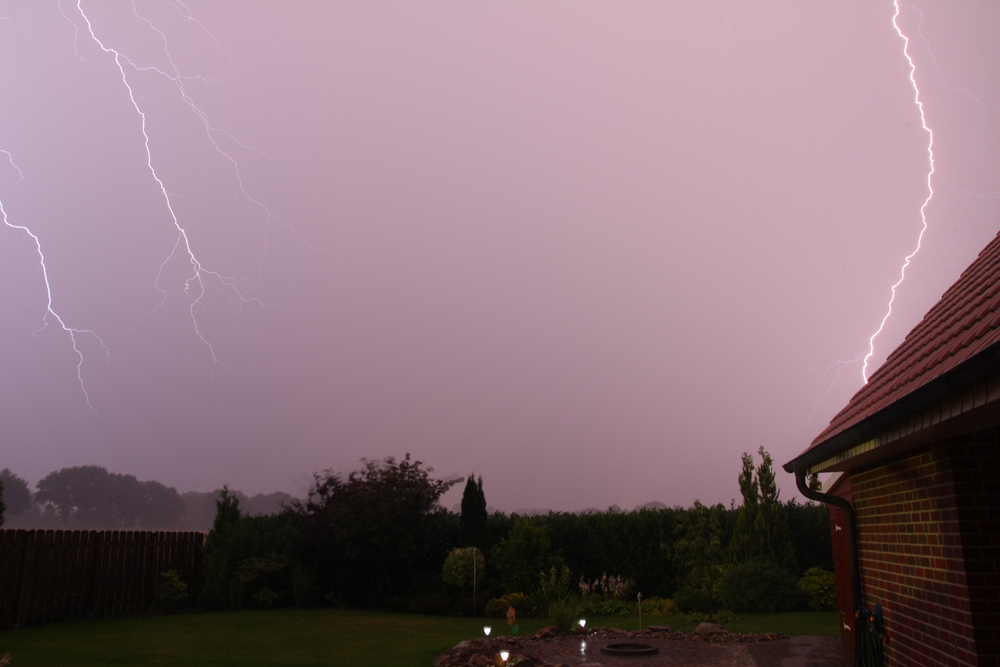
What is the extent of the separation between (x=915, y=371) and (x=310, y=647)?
998 centimetres

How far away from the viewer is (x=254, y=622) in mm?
13336

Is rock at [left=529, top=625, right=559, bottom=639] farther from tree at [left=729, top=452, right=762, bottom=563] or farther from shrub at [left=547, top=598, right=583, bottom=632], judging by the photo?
tree at [left=729, top=452, right=762, bottom=563]

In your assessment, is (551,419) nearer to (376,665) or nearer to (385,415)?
(385,415)

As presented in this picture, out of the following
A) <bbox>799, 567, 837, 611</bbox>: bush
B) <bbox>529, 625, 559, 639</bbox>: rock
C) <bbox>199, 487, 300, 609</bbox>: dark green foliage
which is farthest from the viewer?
<bbox>199, 487, 300, 609</bbox>: dark green foliage

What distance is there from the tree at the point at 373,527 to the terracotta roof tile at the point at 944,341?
13597mm

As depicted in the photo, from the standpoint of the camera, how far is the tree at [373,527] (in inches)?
651

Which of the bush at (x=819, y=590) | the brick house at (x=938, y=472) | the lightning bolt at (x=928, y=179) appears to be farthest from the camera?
the bush at (x=819, y=590)

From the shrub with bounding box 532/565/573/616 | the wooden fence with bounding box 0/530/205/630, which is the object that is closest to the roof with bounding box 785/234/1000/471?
the shrub with bounding box 532/565/573/616

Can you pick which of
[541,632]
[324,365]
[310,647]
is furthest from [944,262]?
[324,365]

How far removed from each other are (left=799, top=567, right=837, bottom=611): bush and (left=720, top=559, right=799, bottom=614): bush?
0.33 m

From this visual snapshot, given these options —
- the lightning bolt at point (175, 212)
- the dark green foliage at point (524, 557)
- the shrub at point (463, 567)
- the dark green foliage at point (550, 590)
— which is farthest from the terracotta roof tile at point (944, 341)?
the lightning bolt at point (175, 212)

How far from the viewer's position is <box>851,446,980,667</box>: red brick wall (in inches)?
127

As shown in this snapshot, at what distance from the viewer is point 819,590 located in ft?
48.6

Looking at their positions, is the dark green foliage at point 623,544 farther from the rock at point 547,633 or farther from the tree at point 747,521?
the rock at point 547,633
